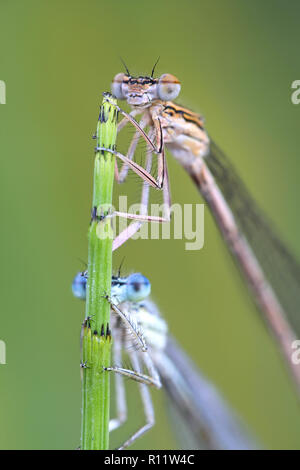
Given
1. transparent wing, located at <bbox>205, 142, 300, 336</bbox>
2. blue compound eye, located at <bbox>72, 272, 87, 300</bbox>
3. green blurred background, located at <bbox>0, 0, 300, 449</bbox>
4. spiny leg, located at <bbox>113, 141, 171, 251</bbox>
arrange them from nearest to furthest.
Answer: spiny leg, located at <bbox>113, 141, 171, 251</bbox>
blue compound eye, located at <bbox>72, 272, 87, 300</bbox>
transparent wing, located at <bbox>205, 142, 300, 336</bbox>
green blurred background, located at <bbox>0, 0, 300, 449</bbox>

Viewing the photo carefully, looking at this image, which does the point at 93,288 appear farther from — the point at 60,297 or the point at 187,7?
the point at 187,7

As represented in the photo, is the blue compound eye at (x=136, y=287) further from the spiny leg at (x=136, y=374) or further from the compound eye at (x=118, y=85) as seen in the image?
the compound eye at (x=118, y=85)

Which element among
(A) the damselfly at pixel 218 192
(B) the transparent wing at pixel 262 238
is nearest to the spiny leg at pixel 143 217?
(A) the damselfly at pixel 218 192

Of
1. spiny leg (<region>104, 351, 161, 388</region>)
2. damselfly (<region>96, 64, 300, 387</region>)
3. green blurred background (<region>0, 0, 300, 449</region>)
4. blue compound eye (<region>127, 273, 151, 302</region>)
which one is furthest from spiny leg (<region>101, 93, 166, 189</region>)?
green blurred background (<region>0, 0, 300, 449</region>)

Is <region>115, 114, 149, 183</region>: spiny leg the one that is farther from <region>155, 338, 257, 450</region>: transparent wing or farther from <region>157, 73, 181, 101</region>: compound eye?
<region>155, 338, 257, 450</region>: transparent wing

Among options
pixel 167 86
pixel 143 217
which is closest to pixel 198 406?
pixel 143 217

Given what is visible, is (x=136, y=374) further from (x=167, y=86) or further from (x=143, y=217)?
(x=167, y=86)
